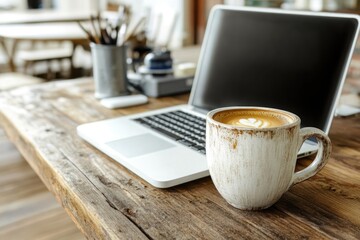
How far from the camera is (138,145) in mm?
745

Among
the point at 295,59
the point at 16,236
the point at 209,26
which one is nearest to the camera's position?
the point at 295,59

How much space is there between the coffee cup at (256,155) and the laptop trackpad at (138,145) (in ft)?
0.68

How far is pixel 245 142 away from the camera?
0.48 meters

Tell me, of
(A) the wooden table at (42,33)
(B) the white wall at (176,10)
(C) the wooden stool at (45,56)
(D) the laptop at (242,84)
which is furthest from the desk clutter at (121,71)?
(B) the white wall at (176,10)

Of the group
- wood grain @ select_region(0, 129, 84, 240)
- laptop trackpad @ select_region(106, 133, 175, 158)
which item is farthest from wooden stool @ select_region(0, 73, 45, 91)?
laptop trackpad @ select_region(106, 133, 175, 158)

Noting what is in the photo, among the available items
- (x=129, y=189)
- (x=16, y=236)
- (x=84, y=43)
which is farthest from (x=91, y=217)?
(x=84, y=43)

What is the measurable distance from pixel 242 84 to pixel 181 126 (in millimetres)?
169

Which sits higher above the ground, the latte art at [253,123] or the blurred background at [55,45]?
the latte art at [253,123]

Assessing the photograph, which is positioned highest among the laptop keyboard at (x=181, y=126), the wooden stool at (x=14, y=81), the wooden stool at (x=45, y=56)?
the laptop keyboard at (x=181, y=126)

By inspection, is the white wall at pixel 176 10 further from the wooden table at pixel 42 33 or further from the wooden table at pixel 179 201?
the wooden table at pixel 179 201

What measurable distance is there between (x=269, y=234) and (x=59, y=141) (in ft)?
1.60

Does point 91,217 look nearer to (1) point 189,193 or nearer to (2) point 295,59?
(1) point 189,193

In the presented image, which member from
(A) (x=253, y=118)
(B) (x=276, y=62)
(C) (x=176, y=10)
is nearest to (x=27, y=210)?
(B) (x=276, y=62)

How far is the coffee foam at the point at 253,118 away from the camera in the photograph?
525 millimetres
